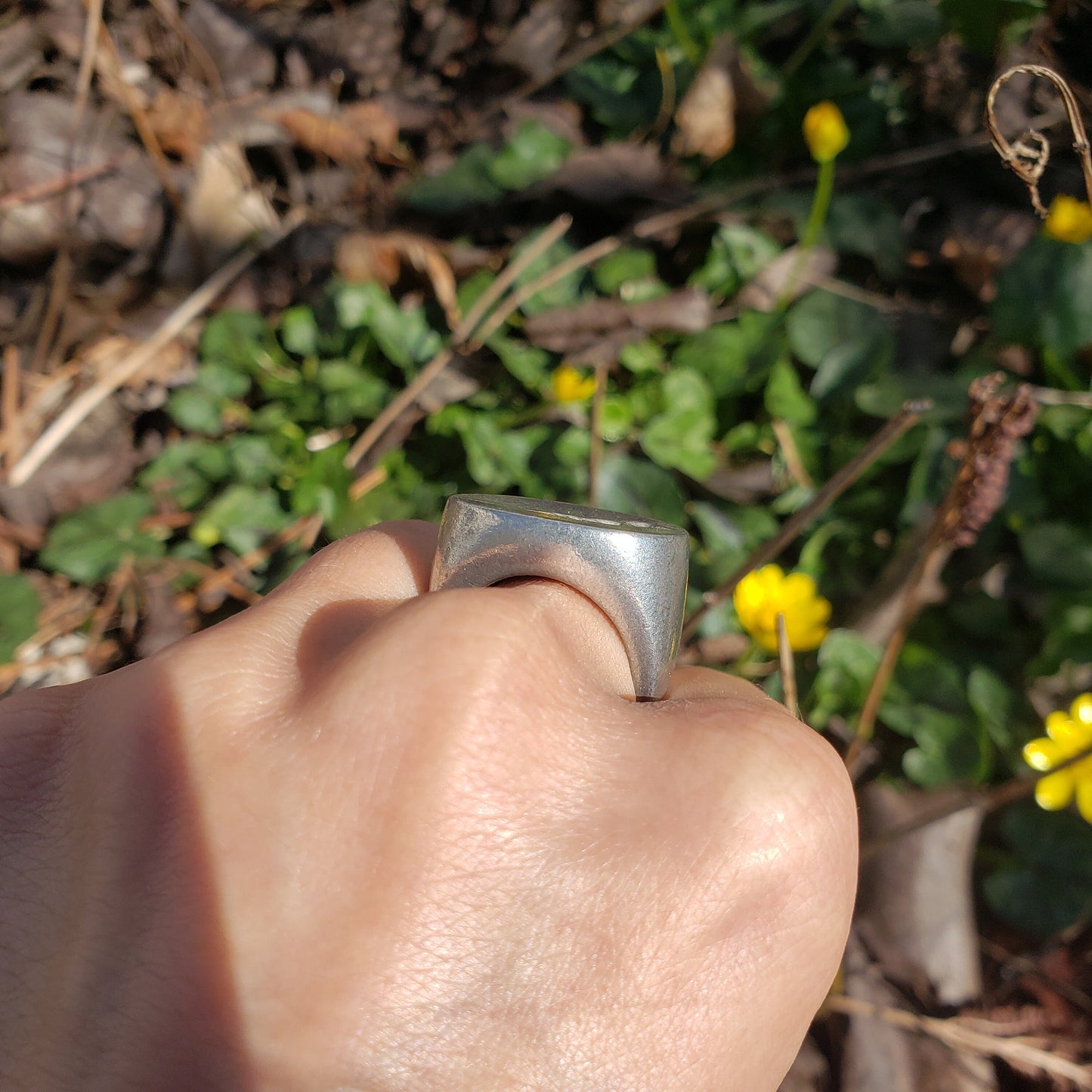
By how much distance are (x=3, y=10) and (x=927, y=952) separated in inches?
110

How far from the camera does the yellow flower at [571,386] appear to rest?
1.71m

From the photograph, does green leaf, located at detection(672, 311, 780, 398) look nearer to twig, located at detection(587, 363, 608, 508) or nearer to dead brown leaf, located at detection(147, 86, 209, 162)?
twig, located at detection(587, 363, 608, 508)

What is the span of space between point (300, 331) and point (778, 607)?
3.88ft

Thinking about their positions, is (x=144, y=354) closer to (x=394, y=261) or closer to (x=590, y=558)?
(x=394, y=261)

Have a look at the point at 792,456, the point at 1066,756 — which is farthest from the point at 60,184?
the point at 1066,756

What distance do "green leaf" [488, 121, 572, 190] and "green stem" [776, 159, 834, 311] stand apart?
54 cm

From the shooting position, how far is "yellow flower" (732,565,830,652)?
59.9 inches

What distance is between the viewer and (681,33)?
1.84 metres

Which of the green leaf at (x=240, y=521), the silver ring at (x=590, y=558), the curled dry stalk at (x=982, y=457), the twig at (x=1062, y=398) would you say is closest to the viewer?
the silver ring at (x=590, y=558)

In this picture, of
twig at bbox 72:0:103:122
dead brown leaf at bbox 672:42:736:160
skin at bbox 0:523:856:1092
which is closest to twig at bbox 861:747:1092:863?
skin at bbox 0:523:856:1092

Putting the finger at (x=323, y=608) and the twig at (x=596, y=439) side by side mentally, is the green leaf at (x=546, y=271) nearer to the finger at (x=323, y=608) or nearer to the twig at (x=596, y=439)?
the twig at (x=596, y=439)

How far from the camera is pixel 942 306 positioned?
1.86m

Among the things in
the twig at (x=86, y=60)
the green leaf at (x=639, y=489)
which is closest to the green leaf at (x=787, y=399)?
the green leaf at (x=639, y=489)

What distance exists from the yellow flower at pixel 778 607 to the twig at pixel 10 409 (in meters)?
1.55
